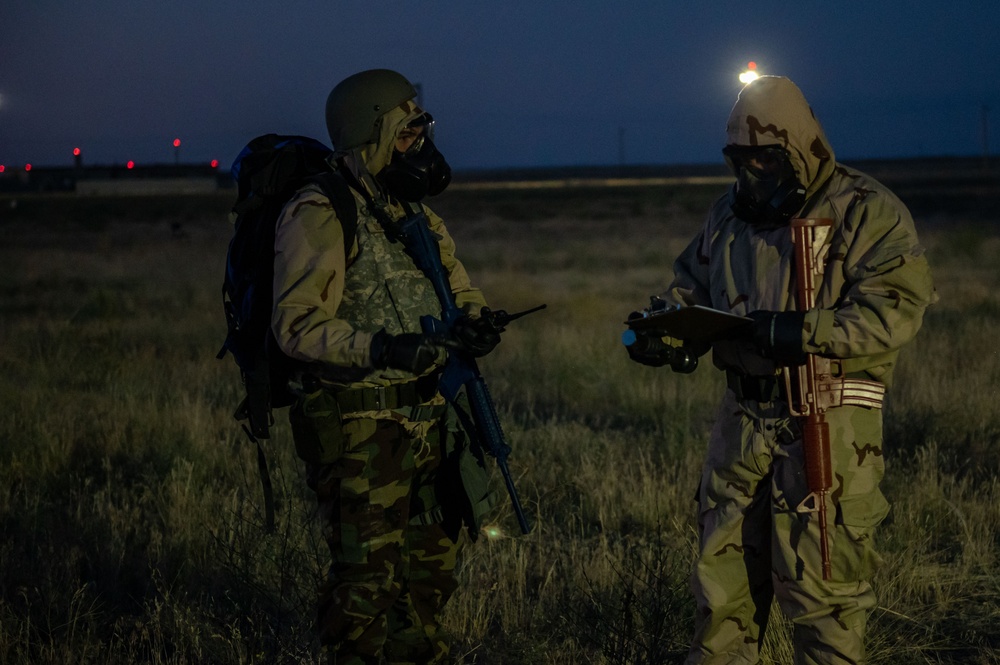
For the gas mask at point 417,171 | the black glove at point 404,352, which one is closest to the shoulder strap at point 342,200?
the gas mask at point 417,171

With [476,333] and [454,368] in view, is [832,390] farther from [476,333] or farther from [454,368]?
[454,368]

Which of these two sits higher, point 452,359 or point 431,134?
point 431,134

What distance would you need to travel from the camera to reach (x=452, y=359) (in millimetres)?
3322

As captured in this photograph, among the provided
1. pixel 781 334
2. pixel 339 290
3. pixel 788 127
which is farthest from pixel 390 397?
pixel 788 127

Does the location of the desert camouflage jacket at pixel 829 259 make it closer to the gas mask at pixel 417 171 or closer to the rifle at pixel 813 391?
the rifle at pixel 813 391

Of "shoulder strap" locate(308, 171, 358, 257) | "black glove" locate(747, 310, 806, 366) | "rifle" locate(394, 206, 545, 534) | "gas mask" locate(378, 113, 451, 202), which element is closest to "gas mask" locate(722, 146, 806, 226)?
"black glove" locate(747, 310, 806, 366)

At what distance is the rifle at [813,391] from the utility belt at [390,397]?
1050 mm

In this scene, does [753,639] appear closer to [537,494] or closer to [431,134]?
[431,134]

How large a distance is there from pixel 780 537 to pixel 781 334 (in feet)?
1.86

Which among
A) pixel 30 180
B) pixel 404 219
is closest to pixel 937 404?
pixel 404 219

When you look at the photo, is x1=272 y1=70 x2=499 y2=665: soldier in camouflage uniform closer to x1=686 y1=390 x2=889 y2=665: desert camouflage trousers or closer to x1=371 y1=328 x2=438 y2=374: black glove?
x1=371 y1=328 x2=438 y2=374: black glove

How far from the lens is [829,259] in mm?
3012

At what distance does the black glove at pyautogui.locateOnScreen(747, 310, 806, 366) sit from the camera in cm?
287

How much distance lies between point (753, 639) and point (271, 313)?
1661mm
